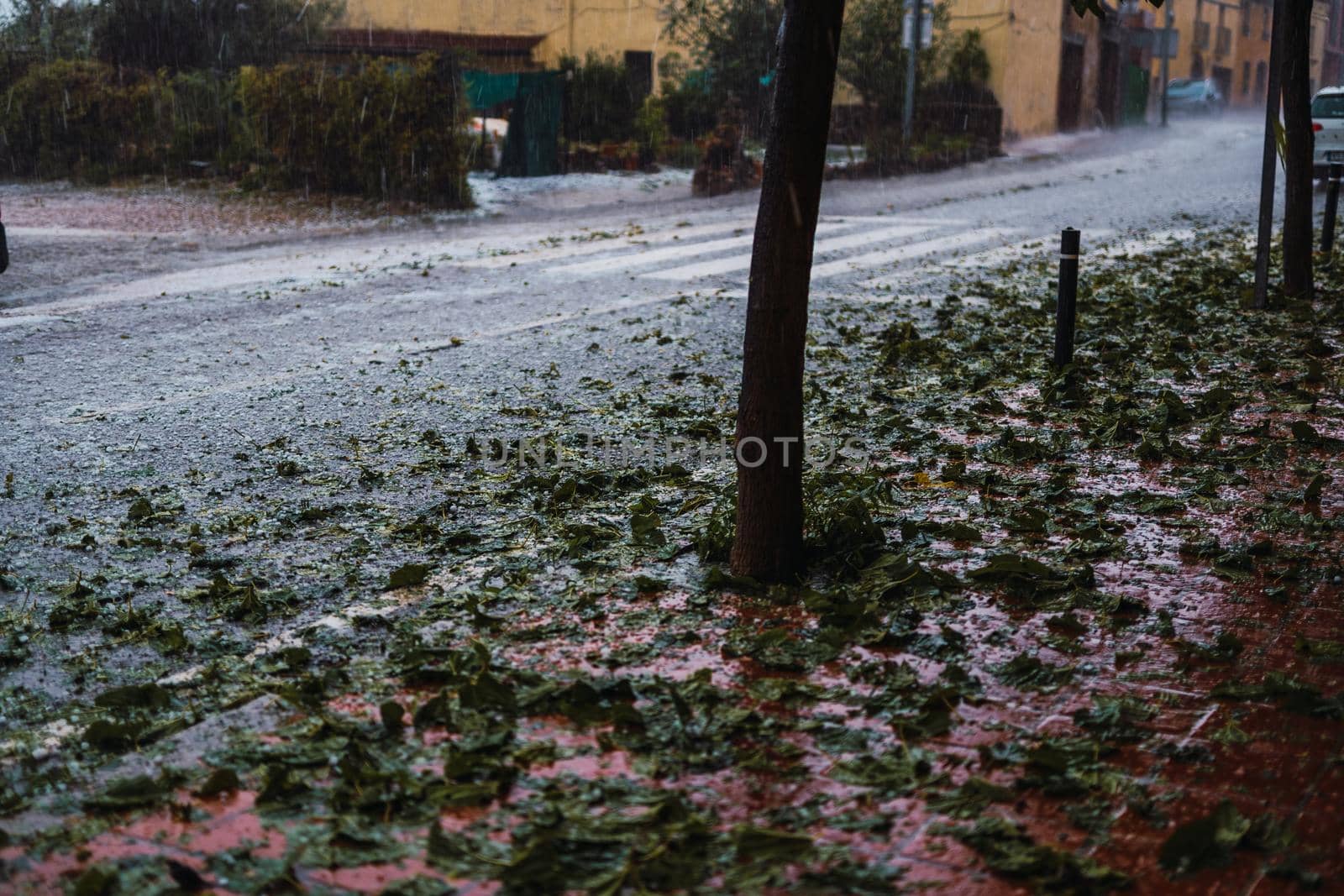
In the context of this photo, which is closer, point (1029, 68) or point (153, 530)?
point (153, 530)

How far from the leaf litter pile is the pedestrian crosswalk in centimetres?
586

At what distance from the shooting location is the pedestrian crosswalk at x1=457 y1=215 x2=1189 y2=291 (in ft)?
41.9

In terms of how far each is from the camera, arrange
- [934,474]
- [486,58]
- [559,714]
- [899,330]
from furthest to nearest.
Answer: [486,58] < [899,330] < [934,474] < [559,714]

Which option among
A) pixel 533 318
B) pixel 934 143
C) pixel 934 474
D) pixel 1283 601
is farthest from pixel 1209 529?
pixel 934 143

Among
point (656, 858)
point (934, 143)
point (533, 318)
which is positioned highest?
point (934, 143)

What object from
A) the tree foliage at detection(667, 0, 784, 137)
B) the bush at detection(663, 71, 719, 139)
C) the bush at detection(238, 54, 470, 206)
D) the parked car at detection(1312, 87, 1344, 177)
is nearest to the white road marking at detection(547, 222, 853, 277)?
the bush at detection(238, 54, 470, 206)

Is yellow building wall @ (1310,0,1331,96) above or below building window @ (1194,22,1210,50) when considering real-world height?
above

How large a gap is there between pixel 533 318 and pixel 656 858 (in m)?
7.81

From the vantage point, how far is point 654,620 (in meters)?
4.28

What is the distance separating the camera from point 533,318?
10359 millimetres

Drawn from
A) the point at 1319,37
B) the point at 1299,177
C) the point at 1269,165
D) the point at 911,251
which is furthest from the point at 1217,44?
the point at 1269,165

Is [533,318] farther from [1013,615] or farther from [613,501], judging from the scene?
[1013,615]

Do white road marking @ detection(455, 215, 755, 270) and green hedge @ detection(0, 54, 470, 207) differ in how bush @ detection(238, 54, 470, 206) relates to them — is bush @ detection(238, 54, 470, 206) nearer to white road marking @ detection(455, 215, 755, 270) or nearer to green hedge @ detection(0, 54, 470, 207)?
green hedge @ detection(0, 54, 470, 207)

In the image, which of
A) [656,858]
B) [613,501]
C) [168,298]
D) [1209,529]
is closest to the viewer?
[656,858]
